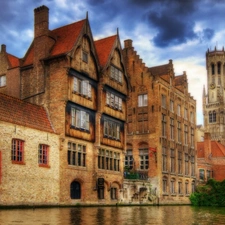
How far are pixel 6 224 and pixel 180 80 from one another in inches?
2191

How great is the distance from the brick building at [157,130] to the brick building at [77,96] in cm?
1139

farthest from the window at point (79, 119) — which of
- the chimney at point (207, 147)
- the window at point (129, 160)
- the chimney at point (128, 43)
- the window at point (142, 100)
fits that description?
the chimney at point (207, 147)

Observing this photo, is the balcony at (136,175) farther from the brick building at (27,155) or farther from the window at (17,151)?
the window at (17,151)

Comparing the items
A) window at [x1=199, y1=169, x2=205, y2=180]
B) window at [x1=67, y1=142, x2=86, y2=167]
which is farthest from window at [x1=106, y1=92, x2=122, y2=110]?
Result: window at [x1=199, y1=169, x2=205, y2=180]

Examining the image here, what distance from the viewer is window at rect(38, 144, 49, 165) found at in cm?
3460

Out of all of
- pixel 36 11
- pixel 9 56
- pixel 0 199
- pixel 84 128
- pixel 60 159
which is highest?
pixel 36 11

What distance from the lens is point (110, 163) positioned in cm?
4453

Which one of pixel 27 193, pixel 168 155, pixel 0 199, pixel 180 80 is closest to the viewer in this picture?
pixel 0 199

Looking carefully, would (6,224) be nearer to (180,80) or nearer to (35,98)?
(35,98)

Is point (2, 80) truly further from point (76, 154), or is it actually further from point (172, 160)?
point (172, 160)

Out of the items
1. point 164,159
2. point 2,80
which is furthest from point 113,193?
point 2,80

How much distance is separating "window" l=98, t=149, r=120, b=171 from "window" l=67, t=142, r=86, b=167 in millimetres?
2683

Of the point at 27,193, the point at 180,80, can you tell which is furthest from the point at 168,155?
the point at 27,193

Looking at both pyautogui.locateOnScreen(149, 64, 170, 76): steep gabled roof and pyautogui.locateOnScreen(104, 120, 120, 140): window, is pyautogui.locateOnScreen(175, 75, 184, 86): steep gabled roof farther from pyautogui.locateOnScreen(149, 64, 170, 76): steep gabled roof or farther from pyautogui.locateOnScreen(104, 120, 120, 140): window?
pyautogui.locateOnScreen(104, 120, 120, 140): window
